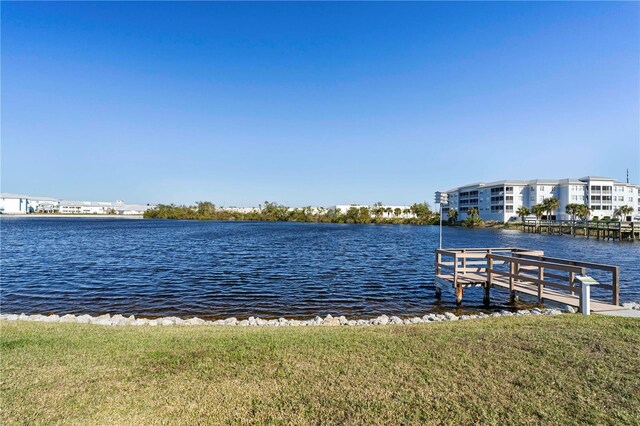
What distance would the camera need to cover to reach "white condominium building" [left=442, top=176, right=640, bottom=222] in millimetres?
87875

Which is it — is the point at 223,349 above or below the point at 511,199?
below

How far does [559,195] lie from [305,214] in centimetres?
9192

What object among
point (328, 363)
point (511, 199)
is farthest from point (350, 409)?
point (511, 199)

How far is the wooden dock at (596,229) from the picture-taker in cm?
5409

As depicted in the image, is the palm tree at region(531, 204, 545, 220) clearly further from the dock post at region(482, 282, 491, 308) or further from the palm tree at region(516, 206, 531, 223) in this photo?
the dock post at region(482, 282, 491, 308)

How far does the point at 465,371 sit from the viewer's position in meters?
5.45

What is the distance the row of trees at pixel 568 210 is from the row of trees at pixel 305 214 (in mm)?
31920

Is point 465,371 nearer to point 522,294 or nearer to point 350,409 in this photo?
point 350,409

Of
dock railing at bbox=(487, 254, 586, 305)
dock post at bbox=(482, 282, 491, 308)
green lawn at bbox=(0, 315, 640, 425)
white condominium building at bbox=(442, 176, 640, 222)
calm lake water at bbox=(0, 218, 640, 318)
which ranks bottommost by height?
calm lake water at bbox=(0, 218, 640, 318)

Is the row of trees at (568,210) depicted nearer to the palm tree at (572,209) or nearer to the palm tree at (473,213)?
the palm tree at (572,209)

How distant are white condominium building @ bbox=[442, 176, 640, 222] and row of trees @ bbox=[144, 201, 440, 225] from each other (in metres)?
22.2

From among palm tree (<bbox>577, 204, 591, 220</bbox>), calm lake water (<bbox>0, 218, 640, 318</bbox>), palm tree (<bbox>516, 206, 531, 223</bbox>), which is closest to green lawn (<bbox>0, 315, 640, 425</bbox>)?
calm lake water (<bbox>0, 218, 640, 318</bbox>)

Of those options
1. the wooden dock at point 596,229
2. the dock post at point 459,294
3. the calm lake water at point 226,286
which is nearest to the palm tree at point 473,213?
the wooden dock at point 596,229

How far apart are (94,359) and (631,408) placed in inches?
310
